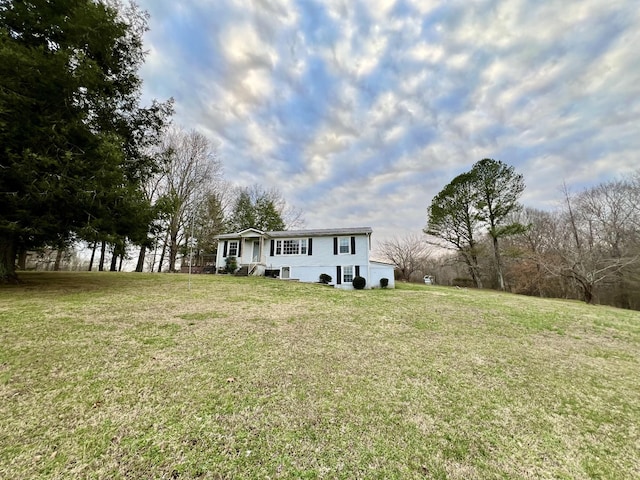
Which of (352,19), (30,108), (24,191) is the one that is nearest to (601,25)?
(352,19)

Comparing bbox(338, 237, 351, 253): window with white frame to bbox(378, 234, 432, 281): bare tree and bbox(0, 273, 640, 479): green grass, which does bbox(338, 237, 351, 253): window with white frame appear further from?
bbox(378, 234, 432, 281): bare tree

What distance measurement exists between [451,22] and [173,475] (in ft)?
48.5

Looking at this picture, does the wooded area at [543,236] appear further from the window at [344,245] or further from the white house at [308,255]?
the window at [344,245]

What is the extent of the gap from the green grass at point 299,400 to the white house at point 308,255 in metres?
11.9

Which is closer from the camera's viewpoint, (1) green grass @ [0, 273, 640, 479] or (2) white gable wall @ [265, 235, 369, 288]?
(1) green grass @ [0, 273, 640, 479]

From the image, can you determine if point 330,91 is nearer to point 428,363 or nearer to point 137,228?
point 137,228

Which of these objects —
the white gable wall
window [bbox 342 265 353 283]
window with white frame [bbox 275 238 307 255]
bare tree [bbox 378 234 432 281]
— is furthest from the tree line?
window with white frame [bbox 275 238 307 255]

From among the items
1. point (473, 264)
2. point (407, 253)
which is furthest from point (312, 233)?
point (473, 264)

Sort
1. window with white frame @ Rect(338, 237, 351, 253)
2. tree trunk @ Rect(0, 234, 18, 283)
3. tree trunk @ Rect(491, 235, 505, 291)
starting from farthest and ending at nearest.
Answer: tree trunk @ Rect(491, 235, 505, 291)
window with white frame @ Rect(338, 237, 351, 253)
tree trunk @ Rect(0, 234, 18, 283)

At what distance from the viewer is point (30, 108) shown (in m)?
8.39

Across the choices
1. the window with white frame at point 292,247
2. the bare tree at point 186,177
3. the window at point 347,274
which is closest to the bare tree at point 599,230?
the window at point 347,274

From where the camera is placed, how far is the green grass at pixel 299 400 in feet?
8.26

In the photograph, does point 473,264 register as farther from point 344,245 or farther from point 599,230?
point 344,245

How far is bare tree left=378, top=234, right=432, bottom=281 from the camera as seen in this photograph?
3108cm
